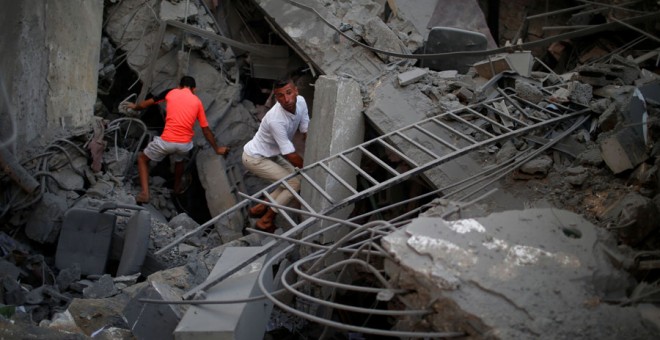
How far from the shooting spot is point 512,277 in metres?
2.92

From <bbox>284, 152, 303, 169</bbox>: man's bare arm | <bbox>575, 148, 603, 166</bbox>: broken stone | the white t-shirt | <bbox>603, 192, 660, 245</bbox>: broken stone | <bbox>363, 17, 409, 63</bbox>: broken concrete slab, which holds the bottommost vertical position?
<bbox>284, 152, 303, 169</bbox>: man's bare arm

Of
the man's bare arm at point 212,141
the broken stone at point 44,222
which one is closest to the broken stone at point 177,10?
the man's bare arm at point 212,141

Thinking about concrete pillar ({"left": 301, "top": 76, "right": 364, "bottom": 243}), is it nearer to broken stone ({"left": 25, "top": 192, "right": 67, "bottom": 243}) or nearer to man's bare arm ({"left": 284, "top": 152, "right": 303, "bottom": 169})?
man's bare arm ({"left": 284, "top": 152, "right": 303, "bottom": 169})

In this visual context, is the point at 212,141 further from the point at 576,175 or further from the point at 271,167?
the point at 576,175

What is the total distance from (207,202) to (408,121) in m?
2.97

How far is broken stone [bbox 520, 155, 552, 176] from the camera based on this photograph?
510 centimetres

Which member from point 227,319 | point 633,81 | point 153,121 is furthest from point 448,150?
point 153,121

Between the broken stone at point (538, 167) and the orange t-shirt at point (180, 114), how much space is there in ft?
12.6

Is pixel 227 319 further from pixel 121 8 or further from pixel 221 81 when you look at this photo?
pixel 121 8

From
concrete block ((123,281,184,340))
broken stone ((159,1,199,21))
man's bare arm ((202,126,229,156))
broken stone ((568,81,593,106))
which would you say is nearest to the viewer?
concrete block ((123,281,184,340))

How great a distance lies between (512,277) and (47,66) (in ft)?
18.8

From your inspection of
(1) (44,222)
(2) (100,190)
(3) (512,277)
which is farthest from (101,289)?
(3) (512,277)

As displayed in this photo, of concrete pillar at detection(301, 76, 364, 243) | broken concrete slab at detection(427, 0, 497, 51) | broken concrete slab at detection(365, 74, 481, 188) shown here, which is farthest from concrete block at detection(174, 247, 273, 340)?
broken concrete slab at detection(427, 0, 497, 51)

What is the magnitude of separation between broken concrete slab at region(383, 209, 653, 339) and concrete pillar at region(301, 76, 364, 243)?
275 cm
